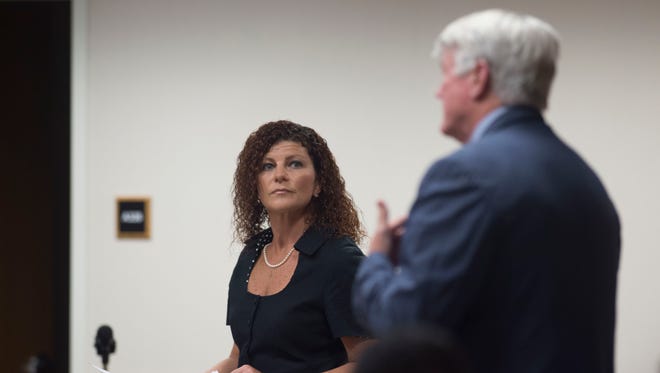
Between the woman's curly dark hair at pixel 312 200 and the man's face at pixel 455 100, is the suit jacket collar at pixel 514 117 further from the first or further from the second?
the woman's curly dark hair at pixel 312 200

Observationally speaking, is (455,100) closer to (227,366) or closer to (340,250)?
(340,250)

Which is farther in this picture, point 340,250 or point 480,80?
point 340,250

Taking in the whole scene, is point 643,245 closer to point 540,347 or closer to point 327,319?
point 327,319

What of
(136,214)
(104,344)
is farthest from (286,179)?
(136,214)

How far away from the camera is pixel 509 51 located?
1.59 m

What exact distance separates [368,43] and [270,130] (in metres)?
1.40

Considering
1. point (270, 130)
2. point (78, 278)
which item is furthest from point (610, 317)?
point (78, 278)

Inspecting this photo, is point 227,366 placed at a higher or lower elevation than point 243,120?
lower

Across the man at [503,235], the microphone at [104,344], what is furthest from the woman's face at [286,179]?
the man at [503,235]

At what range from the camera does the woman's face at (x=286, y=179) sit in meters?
2.52

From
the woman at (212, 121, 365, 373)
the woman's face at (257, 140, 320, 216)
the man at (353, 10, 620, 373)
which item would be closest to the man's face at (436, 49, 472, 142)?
the man at (353, 10, 620, 373)

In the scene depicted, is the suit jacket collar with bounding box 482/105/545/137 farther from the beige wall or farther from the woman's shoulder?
the beige wall

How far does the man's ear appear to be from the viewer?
5.25 feet

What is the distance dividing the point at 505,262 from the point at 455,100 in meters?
0.29
